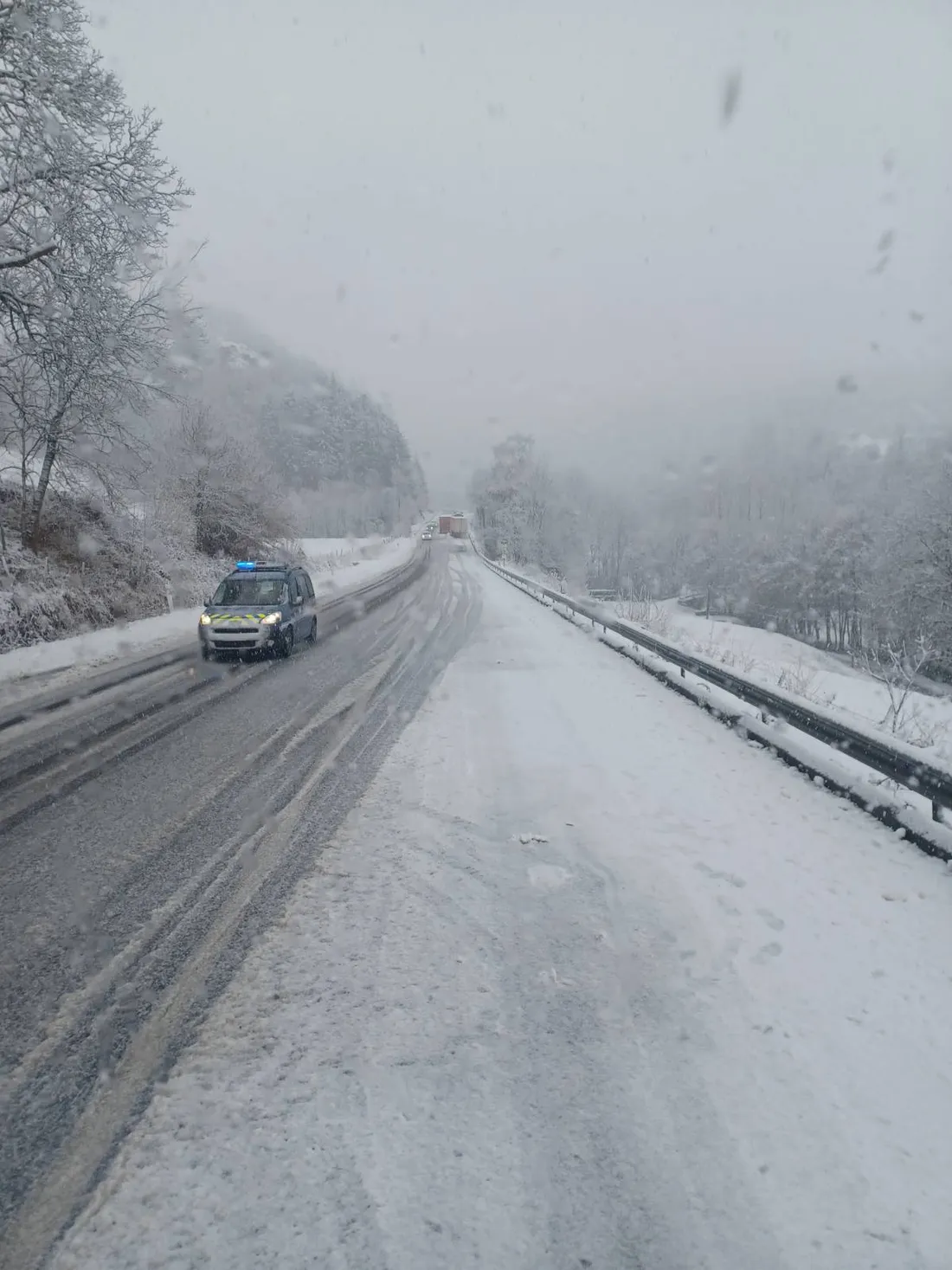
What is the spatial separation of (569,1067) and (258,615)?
34.1 feet

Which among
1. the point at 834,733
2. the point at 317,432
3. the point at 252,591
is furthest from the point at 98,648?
the point at 317,432

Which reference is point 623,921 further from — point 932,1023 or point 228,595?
point 228,595

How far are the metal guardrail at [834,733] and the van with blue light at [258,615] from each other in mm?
7007

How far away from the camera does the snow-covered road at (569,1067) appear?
2080 millimetres

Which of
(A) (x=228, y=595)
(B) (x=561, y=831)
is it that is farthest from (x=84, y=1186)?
(A) (x=228, y=595)

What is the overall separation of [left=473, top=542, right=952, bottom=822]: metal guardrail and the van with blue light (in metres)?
7.01

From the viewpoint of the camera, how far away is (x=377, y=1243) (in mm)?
2025

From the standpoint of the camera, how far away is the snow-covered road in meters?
2.08

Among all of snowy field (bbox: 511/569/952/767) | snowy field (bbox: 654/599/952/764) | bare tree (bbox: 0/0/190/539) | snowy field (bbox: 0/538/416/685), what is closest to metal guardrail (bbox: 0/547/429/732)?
snowy field (bbox: 0/538/416/685)

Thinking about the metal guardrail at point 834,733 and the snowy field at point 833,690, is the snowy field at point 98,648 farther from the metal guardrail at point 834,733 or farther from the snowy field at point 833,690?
the snowy field at point 833,690

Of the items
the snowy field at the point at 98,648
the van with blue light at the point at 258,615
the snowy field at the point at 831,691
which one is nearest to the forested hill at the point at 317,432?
the snowy field at the point at 98,648

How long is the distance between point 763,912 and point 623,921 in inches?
35.7

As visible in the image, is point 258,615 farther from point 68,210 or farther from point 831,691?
point 831,691

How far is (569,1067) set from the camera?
2754 millimetres
